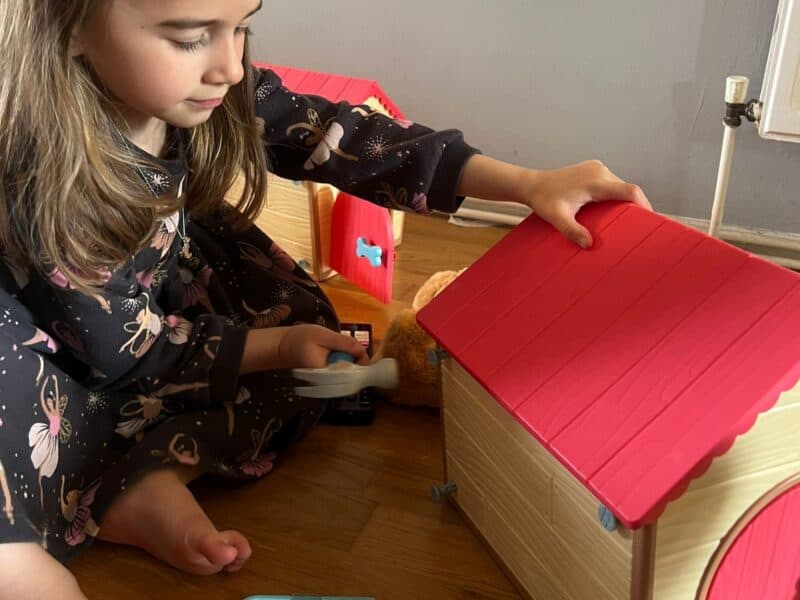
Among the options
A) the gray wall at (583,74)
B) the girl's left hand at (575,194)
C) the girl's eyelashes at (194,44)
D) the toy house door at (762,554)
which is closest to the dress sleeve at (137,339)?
the girl's eyelashes at (194,44)

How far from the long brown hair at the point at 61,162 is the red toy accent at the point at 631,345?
288mm

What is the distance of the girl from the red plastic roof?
220mm

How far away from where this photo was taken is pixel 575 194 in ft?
2.51

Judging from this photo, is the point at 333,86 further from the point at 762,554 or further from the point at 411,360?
the point at 762,554

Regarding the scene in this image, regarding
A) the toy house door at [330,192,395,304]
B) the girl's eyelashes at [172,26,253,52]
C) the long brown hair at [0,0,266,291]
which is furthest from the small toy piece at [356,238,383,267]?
the girl's eyelashes at [172,26,253,52]

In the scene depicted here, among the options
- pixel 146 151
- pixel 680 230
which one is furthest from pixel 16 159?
pixel 680 230

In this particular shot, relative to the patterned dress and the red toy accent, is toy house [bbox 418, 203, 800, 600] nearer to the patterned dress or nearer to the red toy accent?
the red toy accent

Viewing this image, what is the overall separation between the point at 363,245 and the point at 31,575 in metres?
0.59

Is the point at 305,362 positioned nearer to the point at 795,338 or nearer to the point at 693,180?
the point at 795,338

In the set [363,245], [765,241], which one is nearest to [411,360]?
[363,245]

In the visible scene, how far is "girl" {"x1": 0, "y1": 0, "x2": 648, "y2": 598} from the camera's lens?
695 mm

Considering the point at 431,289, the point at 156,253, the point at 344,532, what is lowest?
the point at 344,532

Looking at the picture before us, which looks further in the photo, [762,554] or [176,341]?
[176,341]

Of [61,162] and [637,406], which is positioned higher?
[61,162]
